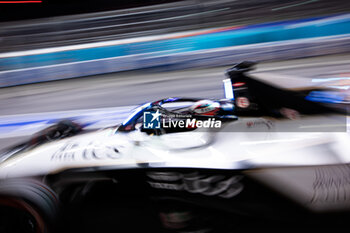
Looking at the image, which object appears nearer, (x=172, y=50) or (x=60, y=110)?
(x=60, y=110)

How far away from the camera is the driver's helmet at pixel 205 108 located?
63.6 inches

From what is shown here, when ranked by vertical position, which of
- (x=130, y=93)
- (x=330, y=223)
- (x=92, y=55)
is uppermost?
(x=92, y=55)

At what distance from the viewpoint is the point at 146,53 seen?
5609 mm

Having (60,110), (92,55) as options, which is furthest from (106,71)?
(60,110)

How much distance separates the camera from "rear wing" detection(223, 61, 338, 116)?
1.44m

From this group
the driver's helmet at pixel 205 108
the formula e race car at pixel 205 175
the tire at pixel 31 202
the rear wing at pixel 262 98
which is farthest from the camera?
the driver's helmet at pixel 205 108

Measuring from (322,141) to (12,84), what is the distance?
19.9ft

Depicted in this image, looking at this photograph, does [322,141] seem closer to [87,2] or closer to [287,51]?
[287,51]

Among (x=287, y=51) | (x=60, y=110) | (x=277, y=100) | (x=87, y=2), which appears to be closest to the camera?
(x=277, y=100)

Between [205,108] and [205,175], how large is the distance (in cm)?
54

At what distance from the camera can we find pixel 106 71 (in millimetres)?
5535
